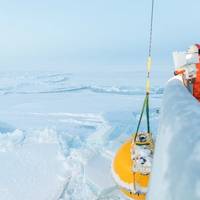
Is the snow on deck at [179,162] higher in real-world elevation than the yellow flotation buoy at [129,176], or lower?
higher

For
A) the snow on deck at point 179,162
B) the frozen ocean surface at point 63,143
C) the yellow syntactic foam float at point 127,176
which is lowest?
the frozen ocean surface at point 63,143

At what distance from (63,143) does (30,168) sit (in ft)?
3.09

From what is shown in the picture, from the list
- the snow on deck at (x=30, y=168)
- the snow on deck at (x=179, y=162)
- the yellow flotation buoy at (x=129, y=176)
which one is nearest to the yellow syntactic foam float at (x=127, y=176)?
the yellow flotation buoy at (x=129, y=176)

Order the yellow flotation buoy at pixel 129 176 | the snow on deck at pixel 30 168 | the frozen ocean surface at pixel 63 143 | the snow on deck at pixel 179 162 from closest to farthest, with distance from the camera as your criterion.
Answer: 1. the snow on deck at pixel 179 162
2. the yellow flotation buoy at pixel 129 176
3. the snow on deck at pixel 30 168
4. the frozen ocean surface at pixel 63 143

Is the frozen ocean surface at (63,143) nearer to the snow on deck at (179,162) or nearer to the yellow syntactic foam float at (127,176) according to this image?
the yellow syntactic foam float at (127,176)

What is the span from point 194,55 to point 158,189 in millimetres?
2099

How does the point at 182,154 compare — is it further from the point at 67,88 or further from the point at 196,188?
the point at 67,88

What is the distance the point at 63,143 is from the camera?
5.21m

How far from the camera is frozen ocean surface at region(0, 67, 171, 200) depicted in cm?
386

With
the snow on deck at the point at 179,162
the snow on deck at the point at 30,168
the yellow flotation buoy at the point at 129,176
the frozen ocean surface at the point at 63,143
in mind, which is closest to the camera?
the snow on deck at the point at 179,162

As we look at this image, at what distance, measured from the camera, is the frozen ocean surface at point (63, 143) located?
386 cm

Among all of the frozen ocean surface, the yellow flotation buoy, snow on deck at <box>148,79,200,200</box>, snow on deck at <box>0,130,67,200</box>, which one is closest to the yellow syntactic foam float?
the yellow flotation buoy

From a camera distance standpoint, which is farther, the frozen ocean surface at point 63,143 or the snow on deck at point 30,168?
the frozen ocean surface at point 63,143

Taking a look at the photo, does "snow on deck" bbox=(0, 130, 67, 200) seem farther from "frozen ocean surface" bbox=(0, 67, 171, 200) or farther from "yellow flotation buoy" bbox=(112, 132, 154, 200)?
"yellow flotation buoy" bbox=(112, 132, 154, 200)
